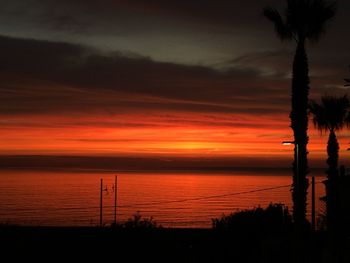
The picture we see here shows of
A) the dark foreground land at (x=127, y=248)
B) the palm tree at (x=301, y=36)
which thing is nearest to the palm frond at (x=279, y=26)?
the palm tree at (x=301, y=36)

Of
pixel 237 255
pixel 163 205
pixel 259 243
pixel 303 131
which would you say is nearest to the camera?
pixel 237 255

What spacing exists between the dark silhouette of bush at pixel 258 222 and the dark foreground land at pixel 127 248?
4.45ft

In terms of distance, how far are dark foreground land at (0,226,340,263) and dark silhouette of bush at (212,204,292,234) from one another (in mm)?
1355

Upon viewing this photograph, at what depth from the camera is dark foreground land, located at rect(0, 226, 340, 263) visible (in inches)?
565

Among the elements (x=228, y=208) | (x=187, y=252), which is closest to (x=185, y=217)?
(x=228, y=208)

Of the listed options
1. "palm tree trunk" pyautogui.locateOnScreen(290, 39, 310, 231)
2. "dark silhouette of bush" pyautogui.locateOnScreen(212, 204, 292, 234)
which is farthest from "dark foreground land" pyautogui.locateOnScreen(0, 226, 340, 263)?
"palm tree trunk" pyautogui.locateOnScreen(290, 39, 310, 231)

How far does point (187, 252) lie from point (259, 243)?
313 cm

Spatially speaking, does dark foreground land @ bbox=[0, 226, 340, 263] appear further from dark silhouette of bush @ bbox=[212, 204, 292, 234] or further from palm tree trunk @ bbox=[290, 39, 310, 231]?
palm tree trunk @ bbox=[290, 39, 310, 231]

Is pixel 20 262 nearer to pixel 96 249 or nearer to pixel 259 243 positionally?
pixel 96 249

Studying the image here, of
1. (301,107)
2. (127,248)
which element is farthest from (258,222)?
(127,248)

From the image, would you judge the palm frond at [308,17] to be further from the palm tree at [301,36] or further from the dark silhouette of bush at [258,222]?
the dark silhouette of bush at [258,222]

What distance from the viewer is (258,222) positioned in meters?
19.2

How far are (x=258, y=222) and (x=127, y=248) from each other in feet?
20.0

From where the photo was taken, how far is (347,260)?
13539mm
